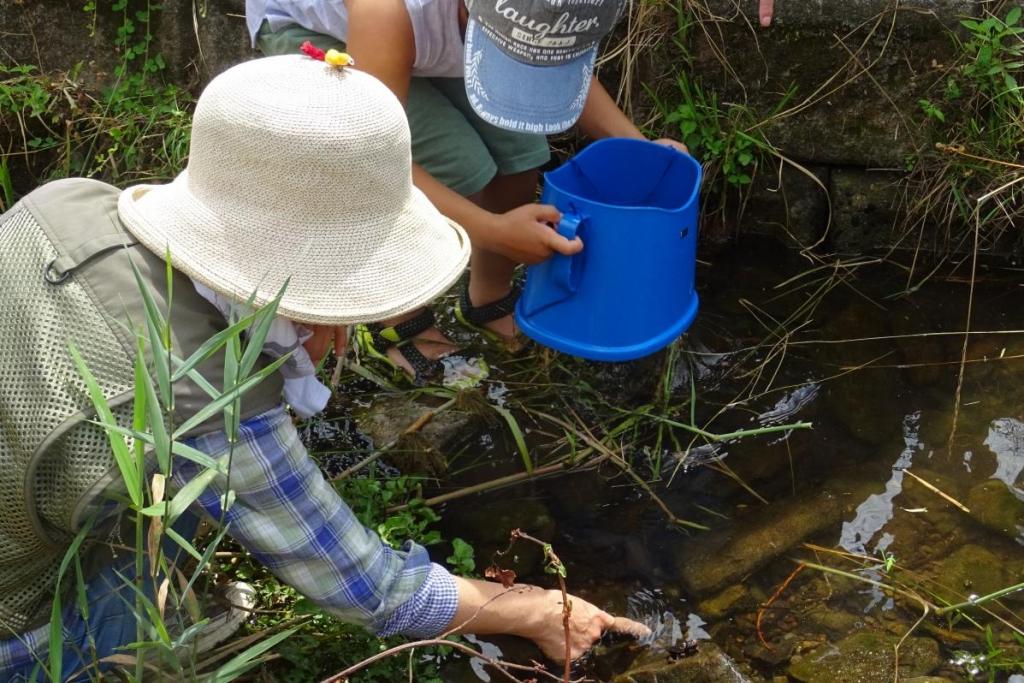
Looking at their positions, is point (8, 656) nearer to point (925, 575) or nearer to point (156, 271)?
point (156, 271)

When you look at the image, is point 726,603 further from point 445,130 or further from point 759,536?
point 445,130

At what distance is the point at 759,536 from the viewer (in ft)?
8.05

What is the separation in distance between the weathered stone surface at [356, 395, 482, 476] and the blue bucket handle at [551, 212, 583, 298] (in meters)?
0.51

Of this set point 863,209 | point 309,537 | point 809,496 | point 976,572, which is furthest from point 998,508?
point 309,537

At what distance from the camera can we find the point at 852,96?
324cm

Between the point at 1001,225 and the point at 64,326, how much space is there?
2.59m

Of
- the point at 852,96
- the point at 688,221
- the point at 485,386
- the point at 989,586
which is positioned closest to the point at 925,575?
the point at 989,586

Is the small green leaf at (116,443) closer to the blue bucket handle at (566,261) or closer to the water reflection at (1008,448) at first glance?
the blue bucket handle at (566,261)

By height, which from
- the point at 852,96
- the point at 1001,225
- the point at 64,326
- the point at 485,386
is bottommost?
the point at 485,386

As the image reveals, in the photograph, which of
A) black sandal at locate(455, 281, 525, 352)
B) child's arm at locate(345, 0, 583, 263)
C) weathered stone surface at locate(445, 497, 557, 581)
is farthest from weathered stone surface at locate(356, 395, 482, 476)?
child's arm at locate(345, 0, 583, 263)

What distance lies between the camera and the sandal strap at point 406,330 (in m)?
2.97

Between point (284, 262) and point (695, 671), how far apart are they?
3.68ft

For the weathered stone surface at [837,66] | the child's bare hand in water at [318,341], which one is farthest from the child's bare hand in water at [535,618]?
the weathered stone surface at [837,66]

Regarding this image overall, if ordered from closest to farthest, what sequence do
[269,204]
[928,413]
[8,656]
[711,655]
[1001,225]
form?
1. [269,204]
2. [8,656]
3. [711,655]
4. [928,413]
5. [1001,225]
